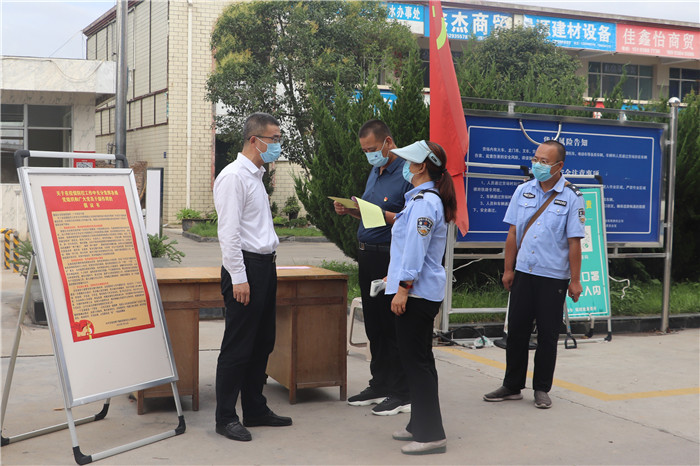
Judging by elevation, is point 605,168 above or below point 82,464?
above

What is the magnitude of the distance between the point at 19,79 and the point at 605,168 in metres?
16.0

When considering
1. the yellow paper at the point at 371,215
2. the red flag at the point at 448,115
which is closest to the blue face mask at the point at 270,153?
the yellow paper at the point at 371,215

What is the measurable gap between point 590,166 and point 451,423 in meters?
4.32

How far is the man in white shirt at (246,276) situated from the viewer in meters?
4.46

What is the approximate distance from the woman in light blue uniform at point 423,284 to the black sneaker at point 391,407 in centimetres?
65

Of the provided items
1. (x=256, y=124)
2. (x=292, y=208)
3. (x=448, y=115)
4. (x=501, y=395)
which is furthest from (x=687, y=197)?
(x=292, y=208)

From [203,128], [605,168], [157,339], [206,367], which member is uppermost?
[203,128]

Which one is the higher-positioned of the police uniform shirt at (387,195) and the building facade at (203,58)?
the building facade at (203,58)

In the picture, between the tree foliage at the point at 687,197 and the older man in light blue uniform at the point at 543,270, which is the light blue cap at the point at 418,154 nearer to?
the older man in light blue uniform at the point at 543,270

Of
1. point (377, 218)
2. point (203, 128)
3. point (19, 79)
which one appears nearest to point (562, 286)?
point (377, 218)

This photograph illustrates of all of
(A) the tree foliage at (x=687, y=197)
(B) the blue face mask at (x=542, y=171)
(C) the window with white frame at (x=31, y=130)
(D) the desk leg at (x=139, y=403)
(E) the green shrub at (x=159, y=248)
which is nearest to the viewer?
(D) the desk leg at (x=139, y=403)

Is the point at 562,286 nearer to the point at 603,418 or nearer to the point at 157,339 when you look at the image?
the point at 603,418

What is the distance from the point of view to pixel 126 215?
15.6ft

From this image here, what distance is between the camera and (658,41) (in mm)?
34094
